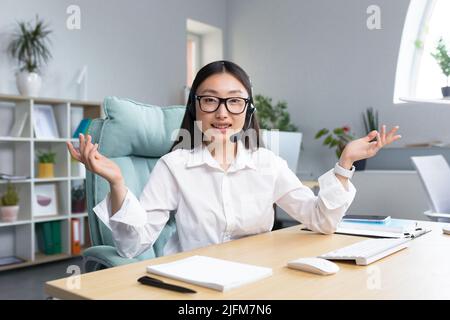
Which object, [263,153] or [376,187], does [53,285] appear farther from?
[376,187]

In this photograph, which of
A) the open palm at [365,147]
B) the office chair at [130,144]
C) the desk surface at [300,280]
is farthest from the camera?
the office chair at [130,144]

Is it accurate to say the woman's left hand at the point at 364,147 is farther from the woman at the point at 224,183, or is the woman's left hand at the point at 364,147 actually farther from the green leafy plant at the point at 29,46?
the green leafy plant at the point at 29,46

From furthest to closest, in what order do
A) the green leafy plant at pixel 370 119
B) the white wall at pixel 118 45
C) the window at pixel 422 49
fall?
the green leafy plant at pixel 370 119
the window at pixel 422 49
the white wall at pixel 118 45

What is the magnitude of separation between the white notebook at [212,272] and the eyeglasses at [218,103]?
1.82 feet

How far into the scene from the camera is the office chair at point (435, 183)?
242 cm

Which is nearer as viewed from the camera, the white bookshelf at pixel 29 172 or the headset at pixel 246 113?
the headset at pixel 246 113

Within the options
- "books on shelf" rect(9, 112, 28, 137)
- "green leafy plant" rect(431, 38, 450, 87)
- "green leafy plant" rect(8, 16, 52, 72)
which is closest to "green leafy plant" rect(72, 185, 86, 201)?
"books on shelf" rect(9, 112, 28, 137)

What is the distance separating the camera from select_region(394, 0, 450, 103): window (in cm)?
427

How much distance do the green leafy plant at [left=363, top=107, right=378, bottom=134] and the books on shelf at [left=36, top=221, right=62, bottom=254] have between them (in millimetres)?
3027

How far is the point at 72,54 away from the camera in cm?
402

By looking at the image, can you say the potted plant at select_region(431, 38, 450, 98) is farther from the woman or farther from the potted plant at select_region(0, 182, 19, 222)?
the potted plant at select_region(0, 182, 19, 222)

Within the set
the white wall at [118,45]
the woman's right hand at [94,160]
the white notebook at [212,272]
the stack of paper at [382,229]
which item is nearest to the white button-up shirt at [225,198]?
the stack of paper at [382,229]

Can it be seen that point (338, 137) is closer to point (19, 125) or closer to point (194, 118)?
point (19, 125)

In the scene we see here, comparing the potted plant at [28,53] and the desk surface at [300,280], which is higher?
the potted plant at [28,53]
